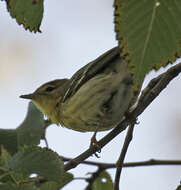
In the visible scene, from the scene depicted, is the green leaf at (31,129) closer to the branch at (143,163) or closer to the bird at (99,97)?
the branch at (143,163)

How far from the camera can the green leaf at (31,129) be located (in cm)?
303

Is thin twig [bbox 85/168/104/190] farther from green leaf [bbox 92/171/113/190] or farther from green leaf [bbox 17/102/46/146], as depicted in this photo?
green leaf [bbox 17/102/46/146]

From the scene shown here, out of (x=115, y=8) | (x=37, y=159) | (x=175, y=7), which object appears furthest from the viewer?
(x=37, y=159)

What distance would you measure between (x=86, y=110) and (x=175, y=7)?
307 centimetres

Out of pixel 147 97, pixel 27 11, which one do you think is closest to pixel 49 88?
pixel 147 97

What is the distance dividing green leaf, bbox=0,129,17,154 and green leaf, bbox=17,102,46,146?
41mm

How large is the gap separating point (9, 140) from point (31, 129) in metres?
0.19

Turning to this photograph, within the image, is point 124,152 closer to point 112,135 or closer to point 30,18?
point 112,135

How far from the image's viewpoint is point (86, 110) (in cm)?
410

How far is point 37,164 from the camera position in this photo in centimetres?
192

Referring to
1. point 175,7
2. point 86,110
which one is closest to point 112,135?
point 86,110

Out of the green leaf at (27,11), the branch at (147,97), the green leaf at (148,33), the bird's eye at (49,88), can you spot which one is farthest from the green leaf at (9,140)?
the bird's eye at (49,88)

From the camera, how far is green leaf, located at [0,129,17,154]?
3009 millimetres

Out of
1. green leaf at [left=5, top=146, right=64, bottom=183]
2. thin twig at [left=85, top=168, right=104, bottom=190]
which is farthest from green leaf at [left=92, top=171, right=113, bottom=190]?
green leaf at [left=5, top=146, right=64, bottom=183]
